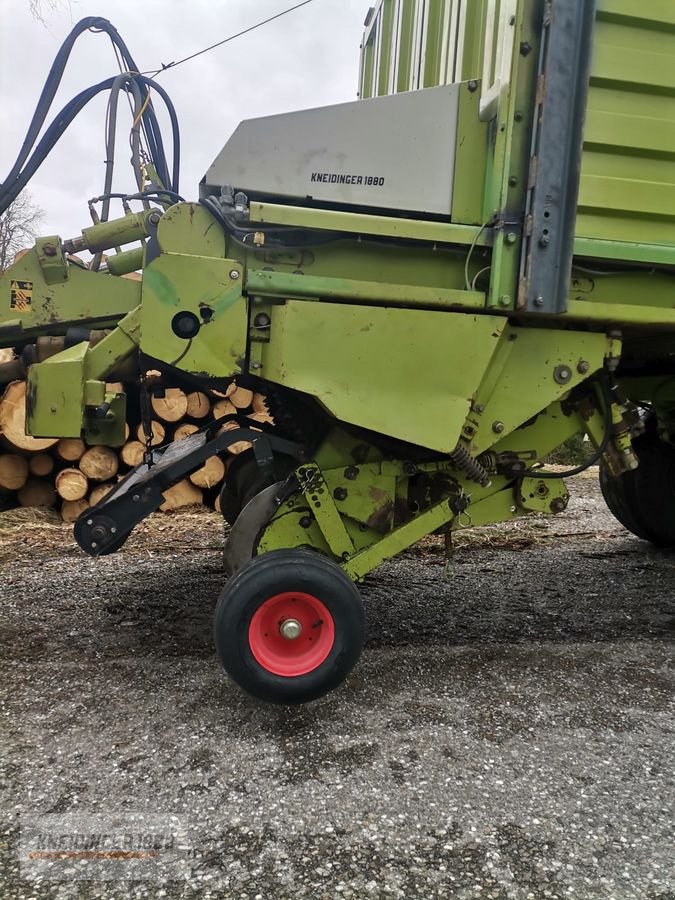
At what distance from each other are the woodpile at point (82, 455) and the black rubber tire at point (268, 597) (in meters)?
3.50

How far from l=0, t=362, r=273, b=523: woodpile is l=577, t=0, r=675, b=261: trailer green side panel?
3865 mm

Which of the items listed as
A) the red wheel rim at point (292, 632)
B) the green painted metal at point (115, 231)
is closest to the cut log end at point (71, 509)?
the green painted metal at point (115, 231)

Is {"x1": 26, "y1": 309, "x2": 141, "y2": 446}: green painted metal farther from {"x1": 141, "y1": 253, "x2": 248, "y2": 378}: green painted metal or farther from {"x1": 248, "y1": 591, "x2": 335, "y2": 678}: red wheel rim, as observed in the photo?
{"x1": 248, "y1": 591, "x2": 335, "y2": 678}: red wheel rim

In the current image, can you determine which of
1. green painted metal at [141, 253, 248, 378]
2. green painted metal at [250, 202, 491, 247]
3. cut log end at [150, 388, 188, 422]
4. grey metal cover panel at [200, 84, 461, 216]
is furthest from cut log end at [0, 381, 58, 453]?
green painted metal at [250, 202, 491, 247]

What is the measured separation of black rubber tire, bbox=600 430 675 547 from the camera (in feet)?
16.9

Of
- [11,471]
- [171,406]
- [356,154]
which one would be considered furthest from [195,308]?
[11,471]

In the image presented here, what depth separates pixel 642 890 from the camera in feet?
5.82

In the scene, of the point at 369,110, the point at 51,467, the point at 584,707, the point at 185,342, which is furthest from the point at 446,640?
the point at 51,467

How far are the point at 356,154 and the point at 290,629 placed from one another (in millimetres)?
1899

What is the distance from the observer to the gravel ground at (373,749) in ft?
6.02

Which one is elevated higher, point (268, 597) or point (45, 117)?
point (45, 117)

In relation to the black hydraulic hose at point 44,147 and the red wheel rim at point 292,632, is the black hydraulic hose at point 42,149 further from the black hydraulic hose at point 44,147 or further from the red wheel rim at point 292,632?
the red wheel rim at point 292,632

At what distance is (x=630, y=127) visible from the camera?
2.72m

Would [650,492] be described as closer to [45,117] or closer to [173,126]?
[173,126]
